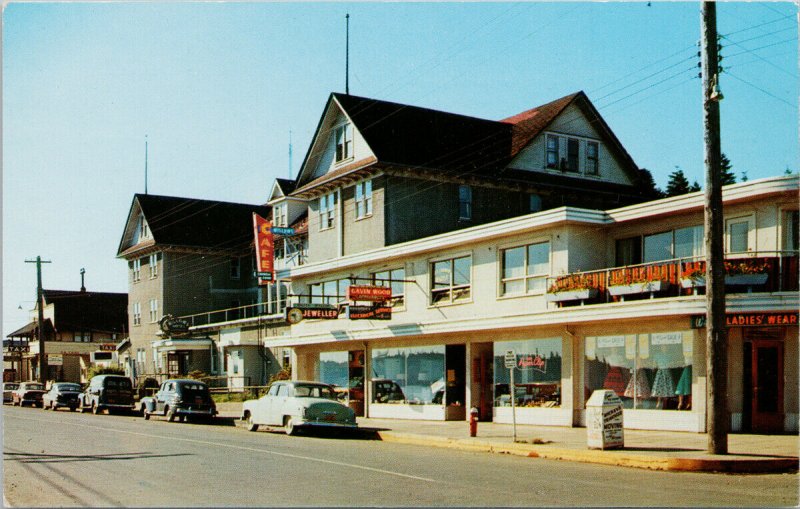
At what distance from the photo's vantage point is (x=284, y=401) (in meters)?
26.1

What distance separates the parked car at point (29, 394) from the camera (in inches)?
1994

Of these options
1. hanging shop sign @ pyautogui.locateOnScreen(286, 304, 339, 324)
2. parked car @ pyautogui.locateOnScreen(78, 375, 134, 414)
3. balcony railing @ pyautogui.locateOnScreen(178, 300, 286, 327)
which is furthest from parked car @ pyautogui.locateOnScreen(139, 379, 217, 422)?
balcony railing @ pyautogui.locateOnScreen(178, 300, 286, 327)

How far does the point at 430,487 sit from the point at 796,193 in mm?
13714

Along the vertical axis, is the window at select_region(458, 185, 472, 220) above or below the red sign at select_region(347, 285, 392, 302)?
above

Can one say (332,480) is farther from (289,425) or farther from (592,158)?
(592,158)

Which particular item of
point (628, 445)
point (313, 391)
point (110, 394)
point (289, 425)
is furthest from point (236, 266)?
point (628, 445)

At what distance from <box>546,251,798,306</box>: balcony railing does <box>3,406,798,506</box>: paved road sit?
6996mm

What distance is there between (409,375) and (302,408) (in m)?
8.12

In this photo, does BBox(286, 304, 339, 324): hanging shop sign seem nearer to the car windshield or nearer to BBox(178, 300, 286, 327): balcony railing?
the car windshield

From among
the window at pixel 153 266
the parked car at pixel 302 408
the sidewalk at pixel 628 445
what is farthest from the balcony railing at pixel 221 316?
the sidewalk at pixel 628 445

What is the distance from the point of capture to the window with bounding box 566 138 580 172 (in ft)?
135

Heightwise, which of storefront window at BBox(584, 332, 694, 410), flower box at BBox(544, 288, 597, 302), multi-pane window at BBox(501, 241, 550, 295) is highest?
multi-pane window at BBox(501, 241, 550, 295)

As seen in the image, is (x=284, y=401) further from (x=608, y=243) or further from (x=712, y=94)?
(x=712, y=94)

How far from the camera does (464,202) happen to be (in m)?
39.1
